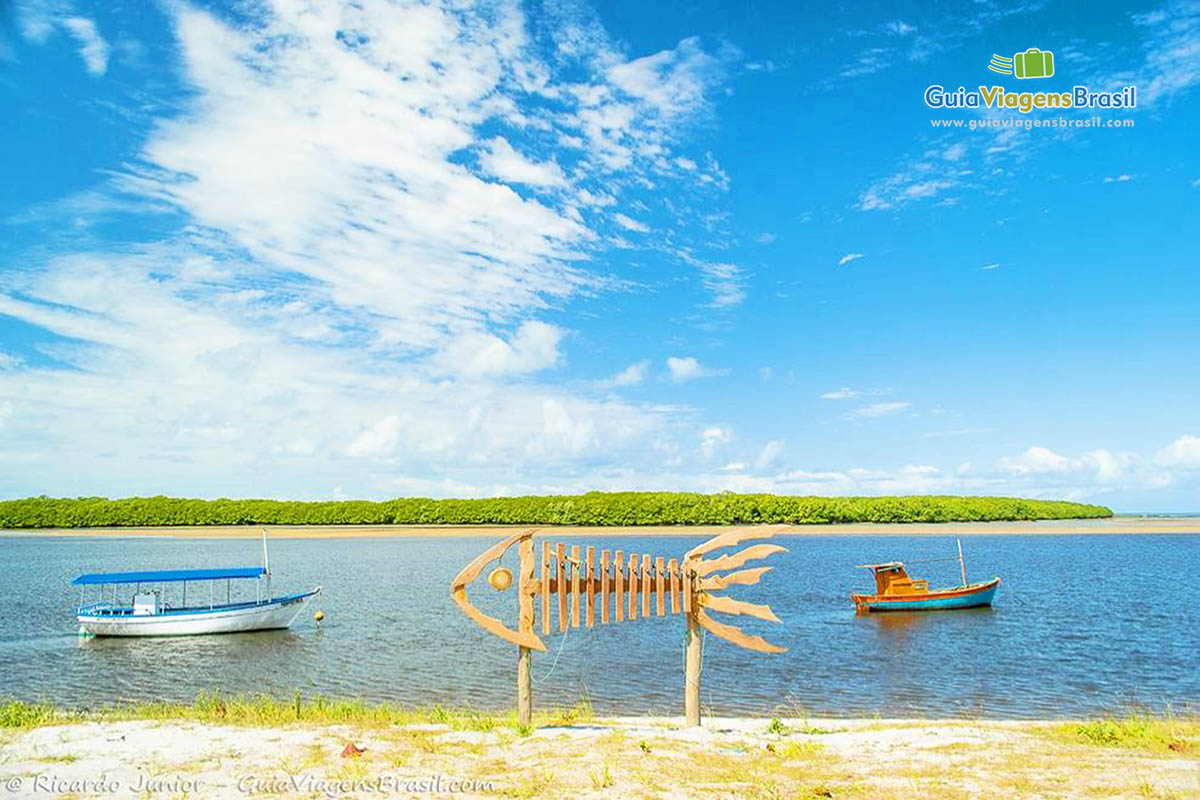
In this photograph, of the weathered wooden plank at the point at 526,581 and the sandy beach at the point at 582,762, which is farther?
the weathered wooden plank at the point at 526,581

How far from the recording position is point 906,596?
37812 mm

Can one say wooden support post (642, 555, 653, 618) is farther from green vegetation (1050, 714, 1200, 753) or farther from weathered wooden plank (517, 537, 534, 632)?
green vegetation (1050, 714, 1200, 753)

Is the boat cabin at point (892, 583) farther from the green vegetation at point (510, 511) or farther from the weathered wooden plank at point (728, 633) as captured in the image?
the green vegetation at point (510, 511)

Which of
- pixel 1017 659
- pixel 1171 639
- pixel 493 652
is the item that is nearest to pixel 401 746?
pixel 493 652

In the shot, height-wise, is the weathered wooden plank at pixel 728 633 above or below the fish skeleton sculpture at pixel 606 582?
below

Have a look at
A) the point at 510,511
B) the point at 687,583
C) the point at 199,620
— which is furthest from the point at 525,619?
the point at 510,511

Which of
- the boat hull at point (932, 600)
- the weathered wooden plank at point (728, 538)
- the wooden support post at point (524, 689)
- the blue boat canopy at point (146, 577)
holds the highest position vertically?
the weathered wooden plank at point (728, 538)

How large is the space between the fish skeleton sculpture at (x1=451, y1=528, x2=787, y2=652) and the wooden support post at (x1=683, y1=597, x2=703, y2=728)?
179mm

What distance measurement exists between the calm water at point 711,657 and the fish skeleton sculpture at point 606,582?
6.03 m

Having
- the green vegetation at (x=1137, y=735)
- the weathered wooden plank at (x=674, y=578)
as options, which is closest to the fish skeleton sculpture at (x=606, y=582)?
the weathered wooden plank at (x=674, y=578)

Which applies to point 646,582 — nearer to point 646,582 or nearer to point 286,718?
point 646,582

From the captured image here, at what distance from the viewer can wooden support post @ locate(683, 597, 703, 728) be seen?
1396 cm

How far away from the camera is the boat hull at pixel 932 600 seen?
124 ft

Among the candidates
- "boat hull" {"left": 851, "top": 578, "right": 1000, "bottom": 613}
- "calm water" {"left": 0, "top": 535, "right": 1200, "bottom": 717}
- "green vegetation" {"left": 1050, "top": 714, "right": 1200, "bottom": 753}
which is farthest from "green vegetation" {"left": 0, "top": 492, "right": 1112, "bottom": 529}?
"green vegetation" {"left": 1050, "top": 714, "right": 1200, "bottom": 753}
